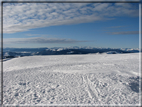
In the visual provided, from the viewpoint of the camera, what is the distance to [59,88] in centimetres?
467

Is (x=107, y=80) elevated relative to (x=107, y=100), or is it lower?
elevated

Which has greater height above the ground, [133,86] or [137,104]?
[133,86]

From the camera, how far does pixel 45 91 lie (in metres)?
4.39

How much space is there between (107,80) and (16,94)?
4.70 meters

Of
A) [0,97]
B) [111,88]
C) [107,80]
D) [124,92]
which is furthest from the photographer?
[107,80]

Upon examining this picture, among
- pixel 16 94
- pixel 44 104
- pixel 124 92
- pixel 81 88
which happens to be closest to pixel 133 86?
pixel 124 92

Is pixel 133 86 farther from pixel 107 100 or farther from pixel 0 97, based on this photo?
pixel 0 97

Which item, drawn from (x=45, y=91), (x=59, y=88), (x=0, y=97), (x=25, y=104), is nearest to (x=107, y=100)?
(x=59, y=88)

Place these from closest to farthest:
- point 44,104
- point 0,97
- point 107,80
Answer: point 44,104
point 0,97
point 107,80

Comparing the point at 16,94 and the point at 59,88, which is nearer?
the point at 16,94

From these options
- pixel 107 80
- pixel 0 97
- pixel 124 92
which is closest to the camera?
pixel 0 97

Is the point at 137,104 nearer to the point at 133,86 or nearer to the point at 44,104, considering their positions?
the point at 133,86

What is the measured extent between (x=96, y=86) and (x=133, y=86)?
1.85 meters

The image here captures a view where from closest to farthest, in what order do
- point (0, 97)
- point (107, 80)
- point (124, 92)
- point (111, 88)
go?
point (0, 97) → point (124, 92) → point (111, 88) → point (107, 80)
